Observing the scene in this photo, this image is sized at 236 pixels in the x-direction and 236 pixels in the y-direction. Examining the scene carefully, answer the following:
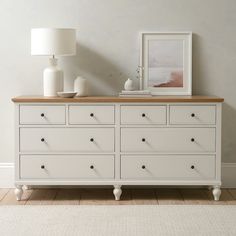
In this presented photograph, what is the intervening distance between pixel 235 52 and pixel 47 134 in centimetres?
166

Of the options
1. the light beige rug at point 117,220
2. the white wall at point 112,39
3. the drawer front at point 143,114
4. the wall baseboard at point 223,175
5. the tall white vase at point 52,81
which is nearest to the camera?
the light beige rug at point 117,220

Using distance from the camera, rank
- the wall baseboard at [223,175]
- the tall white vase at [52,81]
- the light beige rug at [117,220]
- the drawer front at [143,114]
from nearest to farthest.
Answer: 1. the light beige rug at [117,220]
2. the drawer front at [143,114]
3. the tall white vase at [52,81]
4. the wall baseboard at [223,175]

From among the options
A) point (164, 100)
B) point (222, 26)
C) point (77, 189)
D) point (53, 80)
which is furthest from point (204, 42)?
point (77, 189)

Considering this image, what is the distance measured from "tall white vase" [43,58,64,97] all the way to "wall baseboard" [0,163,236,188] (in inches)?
29.5

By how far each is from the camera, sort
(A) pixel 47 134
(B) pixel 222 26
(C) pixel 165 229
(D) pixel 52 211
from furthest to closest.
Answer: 1. (B) pixel 222 26
2. (A) pixel 47 134
3. (D) pixel 52 211
4. (C) pixel 165 229

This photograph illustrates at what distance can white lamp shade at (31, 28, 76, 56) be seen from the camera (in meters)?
4.52

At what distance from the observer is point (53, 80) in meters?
4.62

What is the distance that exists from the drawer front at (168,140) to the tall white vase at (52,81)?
0.62 m

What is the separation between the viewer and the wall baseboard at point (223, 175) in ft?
16.2

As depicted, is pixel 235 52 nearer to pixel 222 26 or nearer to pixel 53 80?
pixel 222 26

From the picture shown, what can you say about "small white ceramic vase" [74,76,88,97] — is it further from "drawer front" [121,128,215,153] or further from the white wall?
"drawer front" [121,128,215,153]

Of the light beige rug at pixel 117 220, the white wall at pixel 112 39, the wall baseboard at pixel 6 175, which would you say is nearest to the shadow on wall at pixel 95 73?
the white wall at pixel 112 39

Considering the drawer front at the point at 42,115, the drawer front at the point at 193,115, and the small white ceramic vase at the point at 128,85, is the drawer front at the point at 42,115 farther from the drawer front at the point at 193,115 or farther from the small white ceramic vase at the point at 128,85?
the drawer front at the point at 193,115

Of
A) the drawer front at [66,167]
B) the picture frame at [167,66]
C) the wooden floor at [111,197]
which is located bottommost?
the wooden floor at [111,197]
